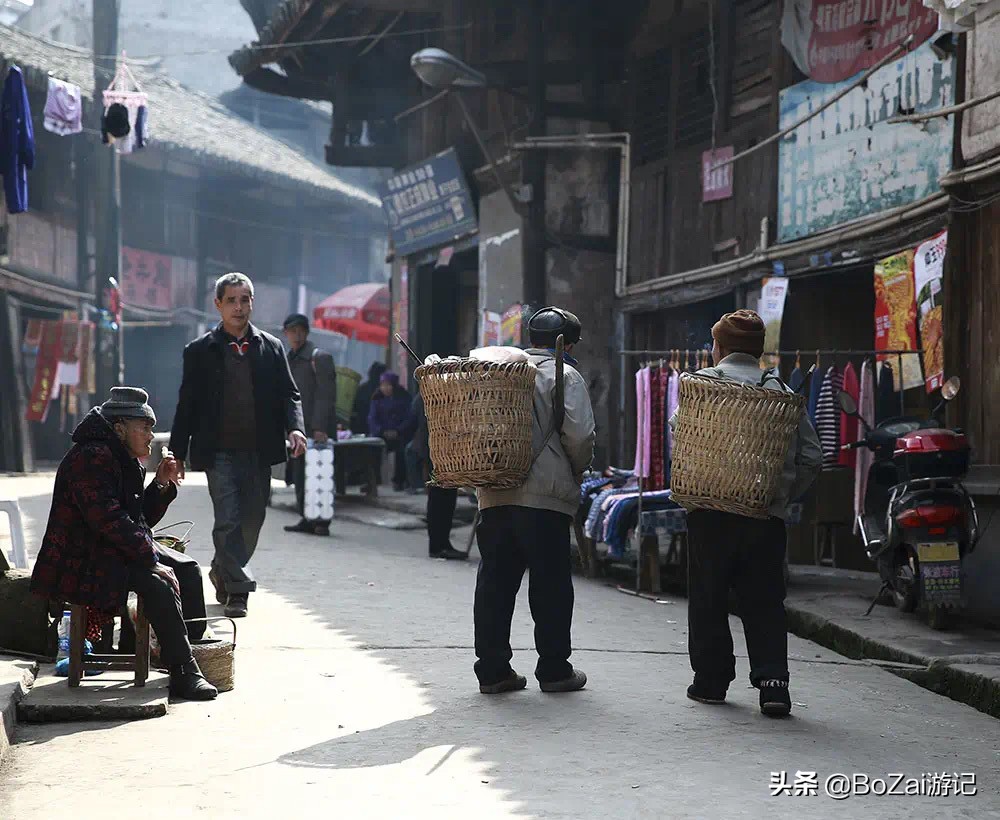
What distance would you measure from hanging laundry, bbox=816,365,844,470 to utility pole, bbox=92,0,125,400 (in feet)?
52.0

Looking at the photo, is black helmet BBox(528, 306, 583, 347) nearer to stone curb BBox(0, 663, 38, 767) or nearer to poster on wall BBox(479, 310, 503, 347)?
stone curb BBox(0, 663, 38, 767)

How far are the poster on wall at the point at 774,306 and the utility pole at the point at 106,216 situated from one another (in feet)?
46.5

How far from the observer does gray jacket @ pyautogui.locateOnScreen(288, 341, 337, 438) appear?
42.0ft

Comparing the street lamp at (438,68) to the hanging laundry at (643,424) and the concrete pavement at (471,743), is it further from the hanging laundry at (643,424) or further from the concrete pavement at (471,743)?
the concrete pavement at (471,743)

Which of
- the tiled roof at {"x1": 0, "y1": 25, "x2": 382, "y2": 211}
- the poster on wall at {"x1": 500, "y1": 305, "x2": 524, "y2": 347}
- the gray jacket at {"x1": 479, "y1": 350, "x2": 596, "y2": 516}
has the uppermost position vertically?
the tiled roof at {"x1": 0, "y1": 25, "x2": 382, "y2": 211}

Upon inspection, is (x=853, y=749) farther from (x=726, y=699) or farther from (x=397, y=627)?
(x=397, y=627)

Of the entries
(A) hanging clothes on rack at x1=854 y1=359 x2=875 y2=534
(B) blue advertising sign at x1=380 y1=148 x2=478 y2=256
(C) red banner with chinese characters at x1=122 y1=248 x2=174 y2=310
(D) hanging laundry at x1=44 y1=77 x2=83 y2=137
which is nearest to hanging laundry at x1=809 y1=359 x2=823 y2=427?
(A) hanging clothes on rack at x1=854 y1=359 x2=875 y2=534

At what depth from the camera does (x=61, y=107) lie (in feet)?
71.6

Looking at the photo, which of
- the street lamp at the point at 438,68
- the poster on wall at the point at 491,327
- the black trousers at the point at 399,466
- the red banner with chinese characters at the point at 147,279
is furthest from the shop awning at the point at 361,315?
the street lamp at the point at 438,68

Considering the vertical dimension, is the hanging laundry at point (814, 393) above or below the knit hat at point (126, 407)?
above

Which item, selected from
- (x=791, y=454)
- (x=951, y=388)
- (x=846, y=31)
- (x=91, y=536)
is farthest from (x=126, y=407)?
(x=846, y=31)

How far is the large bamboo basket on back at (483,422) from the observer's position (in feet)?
19.6

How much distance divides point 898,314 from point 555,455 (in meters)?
5.38

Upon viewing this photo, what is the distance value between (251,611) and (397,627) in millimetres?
1011
